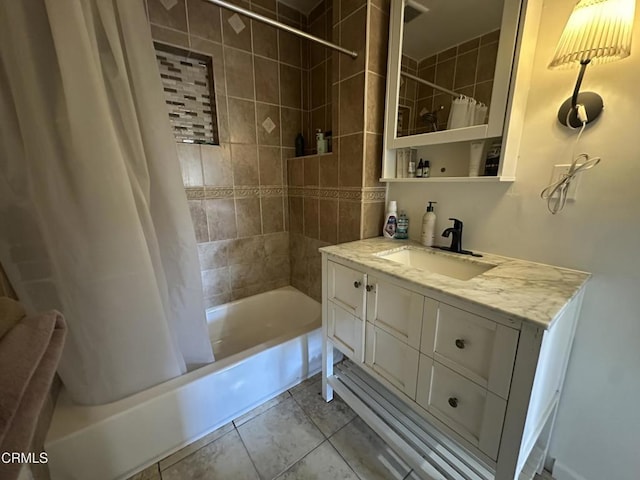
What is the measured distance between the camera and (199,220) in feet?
5.66

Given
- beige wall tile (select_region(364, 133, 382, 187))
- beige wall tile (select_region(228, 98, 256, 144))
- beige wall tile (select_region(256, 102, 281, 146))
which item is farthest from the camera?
beige wall tile (select_region(256, 102, 281, 146))

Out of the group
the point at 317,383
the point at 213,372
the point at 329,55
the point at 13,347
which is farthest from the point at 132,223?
the point at 329,55

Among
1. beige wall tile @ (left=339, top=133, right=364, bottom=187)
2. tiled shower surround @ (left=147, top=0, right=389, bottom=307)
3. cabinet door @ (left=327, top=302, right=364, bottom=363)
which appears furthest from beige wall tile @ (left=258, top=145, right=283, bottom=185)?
cabinet door @ (left=327, top=302, right=364, bottom=363)

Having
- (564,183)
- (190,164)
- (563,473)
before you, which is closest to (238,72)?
(190,164)

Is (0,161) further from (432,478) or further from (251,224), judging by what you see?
(432,478)

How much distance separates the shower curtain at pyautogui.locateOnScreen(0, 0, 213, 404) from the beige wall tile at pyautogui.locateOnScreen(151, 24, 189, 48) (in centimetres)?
69

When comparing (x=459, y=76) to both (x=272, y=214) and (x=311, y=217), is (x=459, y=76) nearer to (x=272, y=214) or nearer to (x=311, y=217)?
(x=311, y=217)

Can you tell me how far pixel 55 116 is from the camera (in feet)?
2.62

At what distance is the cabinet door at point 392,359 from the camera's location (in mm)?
918

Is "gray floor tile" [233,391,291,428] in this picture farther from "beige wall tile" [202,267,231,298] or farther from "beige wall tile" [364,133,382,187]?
"beige wall tile" [364,133,382,187]

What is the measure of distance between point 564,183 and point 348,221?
0.90m

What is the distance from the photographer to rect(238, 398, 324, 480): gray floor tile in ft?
3.61

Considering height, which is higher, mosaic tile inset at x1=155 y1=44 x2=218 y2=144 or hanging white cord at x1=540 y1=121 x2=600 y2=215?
mosaic tile inset at x1=155 y1=44 x2=218 y2=144

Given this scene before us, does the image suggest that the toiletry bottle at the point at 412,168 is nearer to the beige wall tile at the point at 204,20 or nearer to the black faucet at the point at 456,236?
the black faucet at the point at 456,236
